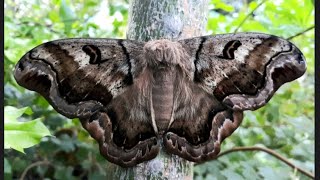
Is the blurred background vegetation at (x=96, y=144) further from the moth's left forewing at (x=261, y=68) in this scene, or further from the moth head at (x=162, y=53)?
the moth head at (x=162, y=53)

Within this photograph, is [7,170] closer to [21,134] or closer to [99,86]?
[99,86]

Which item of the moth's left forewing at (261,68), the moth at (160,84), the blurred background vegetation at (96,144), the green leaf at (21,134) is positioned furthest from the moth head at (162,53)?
the blurred background vegetation at (96,144)

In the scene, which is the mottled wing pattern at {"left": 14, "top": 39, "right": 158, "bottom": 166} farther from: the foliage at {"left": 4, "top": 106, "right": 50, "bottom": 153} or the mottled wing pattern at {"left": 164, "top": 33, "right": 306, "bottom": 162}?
the foliage at {"left": 4, "top": 106, "right": 50, "bottom": 153}

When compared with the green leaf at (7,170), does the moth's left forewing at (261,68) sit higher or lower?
higher

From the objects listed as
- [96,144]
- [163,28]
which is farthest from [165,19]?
[96,144]

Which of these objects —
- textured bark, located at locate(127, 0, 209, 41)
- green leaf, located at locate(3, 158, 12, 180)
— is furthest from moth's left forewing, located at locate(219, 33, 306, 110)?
green leaf, located at locate(3, 158, 12, 180)

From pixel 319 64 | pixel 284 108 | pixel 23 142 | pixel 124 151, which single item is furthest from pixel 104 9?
pixel 23 142

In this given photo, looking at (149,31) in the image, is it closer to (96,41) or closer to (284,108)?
(96,41)
